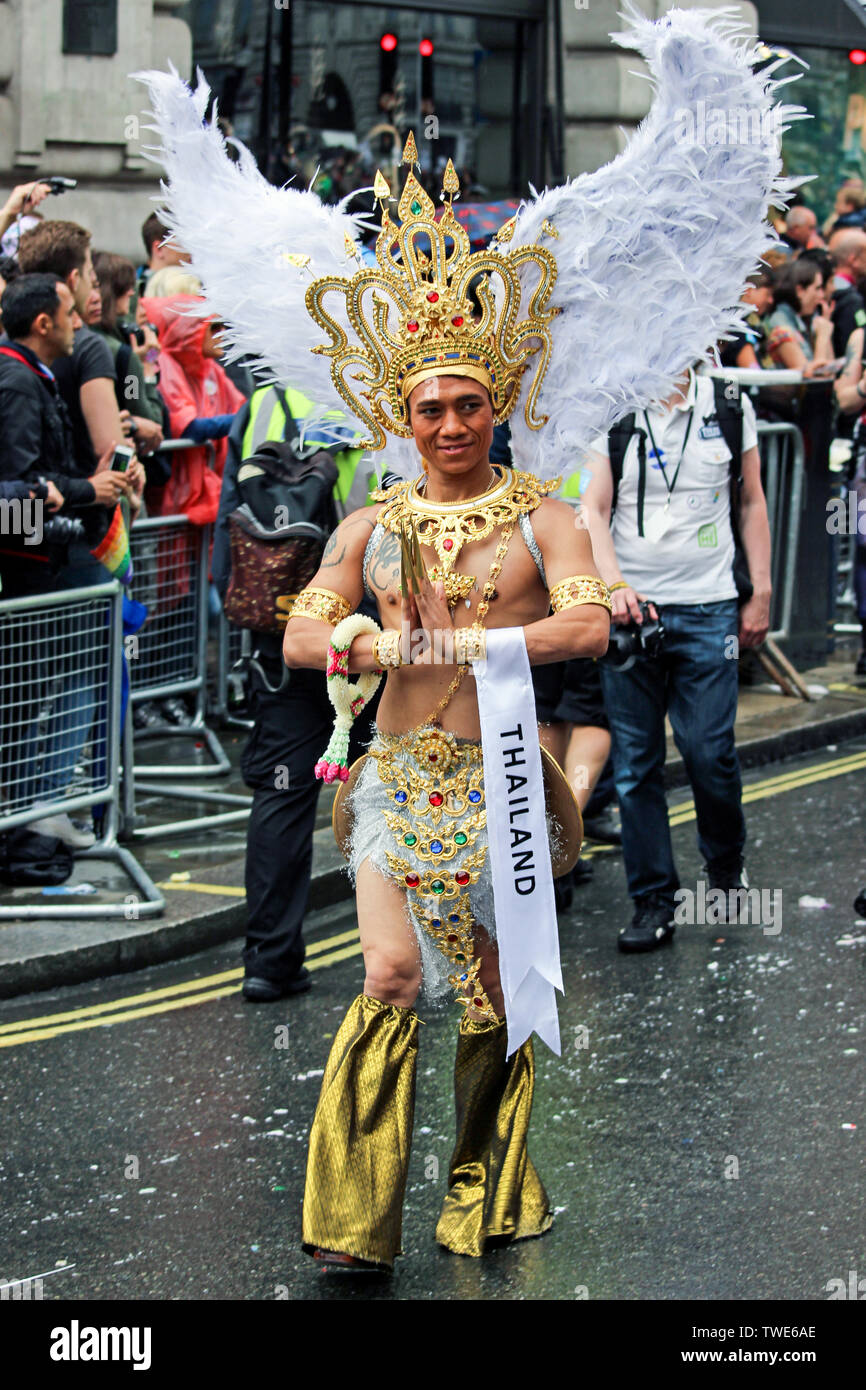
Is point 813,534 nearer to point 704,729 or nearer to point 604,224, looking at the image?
point 704,729

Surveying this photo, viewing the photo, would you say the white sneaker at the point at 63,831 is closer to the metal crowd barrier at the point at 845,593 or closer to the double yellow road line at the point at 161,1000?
the double yellow road line at the point at 161,1000

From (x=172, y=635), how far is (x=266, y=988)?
111 inches

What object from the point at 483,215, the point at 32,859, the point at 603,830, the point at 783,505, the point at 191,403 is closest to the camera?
the point at 32,859

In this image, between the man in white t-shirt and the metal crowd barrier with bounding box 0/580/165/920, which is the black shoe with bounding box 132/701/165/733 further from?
A: the man in white t-shirt

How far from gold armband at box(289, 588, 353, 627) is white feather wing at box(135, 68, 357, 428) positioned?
0.61 meters

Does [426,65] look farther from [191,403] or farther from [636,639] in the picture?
[636,639]

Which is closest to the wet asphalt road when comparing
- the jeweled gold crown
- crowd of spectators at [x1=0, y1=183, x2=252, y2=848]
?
crowd of spectators at [x1=0, y1=183, x2=252, y2=848]

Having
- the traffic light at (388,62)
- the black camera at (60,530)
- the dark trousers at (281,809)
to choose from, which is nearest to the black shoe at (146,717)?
the black camera at (60,530)

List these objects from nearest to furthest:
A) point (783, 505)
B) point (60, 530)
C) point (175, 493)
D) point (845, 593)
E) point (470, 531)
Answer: point (470, 531) < point (60, 530) < point (175, 493) < point (783, 505) < point (845, 593)

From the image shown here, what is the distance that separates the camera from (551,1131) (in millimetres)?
5164

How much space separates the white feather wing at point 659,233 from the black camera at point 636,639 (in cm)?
195

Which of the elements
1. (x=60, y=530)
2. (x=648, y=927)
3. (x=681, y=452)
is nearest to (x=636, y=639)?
(x=681, y=452)

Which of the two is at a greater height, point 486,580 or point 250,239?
point 250,239

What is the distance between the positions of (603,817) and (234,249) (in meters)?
4.06
